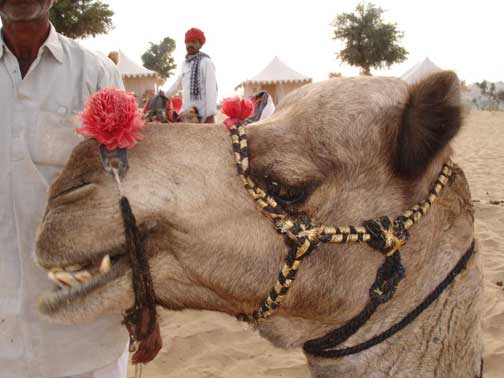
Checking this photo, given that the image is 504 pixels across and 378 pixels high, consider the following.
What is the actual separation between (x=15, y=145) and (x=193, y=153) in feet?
2.89

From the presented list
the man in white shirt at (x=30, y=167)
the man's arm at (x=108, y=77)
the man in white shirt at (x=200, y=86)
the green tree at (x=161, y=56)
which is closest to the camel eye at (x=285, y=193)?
the man in white shirt at (x=30, y=167)

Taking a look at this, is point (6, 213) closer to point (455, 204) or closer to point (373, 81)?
point (373, 81)

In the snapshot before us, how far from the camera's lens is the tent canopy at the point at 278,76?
24.3 m

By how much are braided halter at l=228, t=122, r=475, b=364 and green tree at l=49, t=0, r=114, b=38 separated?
23.1 m

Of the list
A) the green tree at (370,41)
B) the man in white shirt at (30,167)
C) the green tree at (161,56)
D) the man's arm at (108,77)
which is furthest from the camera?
the green tree at (161,56)

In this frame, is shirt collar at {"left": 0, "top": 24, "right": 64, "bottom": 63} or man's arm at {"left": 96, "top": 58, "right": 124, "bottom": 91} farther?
man's arm at {"left": 96, "top": 58, "right": 124, "bottom": 91}

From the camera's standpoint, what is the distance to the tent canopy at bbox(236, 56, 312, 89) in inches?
957

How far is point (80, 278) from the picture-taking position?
1672mm

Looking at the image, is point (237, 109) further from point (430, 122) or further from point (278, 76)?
point (278, 76)

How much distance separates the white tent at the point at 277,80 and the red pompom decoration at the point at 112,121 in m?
22.5

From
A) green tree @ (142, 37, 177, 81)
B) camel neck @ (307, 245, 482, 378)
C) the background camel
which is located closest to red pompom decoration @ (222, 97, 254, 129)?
the background camel

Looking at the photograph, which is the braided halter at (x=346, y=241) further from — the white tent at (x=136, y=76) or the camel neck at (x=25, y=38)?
the white tent at (x=136, y=76)

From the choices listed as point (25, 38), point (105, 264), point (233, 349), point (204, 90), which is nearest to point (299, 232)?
point (105, 264)

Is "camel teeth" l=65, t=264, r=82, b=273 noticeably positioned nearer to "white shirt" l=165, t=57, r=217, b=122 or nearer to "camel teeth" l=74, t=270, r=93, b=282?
"camel teeth" l=74, t=270, r=93, b=282
